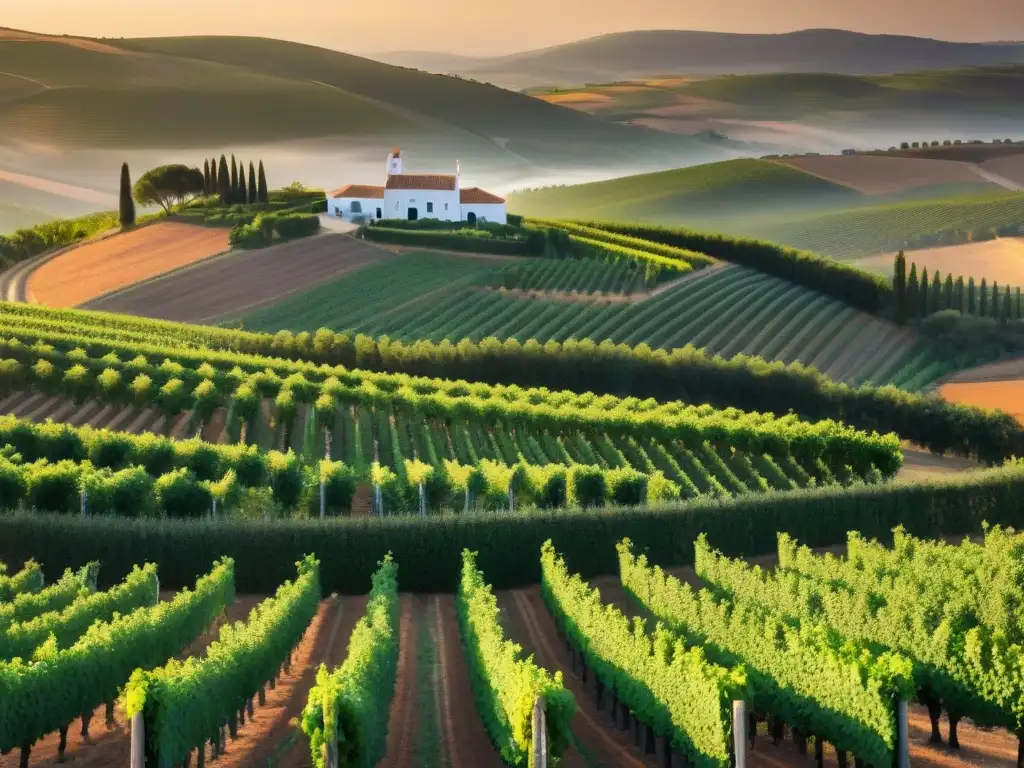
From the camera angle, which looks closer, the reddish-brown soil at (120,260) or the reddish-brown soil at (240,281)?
the reddish-brown soil at (240,281)

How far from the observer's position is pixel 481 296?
78.7 metres

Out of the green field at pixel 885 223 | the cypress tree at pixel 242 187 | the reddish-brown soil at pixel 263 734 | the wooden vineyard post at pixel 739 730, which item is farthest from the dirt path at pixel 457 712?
the cypress tree at pixel 242 187

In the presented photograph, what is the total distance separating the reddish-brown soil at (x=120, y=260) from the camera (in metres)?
86.1

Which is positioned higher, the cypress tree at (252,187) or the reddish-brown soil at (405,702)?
the cypress tree at (252,187)

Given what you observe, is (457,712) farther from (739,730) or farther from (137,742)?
(137,742)

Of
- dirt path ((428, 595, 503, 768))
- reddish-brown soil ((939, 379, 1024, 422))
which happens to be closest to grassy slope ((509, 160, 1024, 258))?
reddish-brown soil ((939, 379, 1024, 422))

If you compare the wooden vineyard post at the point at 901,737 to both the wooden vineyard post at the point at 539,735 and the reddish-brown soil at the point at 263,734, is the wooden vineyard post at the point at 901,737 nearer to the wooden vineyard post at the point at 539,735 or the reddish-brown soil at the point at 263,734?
Result: the wooden vineyard post at the point at 539,735

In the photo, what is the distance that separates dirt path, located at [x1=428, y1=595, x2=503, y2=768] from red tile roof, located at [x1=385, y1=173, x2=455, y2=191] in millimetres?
72168

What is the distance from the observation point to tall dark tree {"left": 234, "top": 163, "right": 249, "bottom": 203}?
108438mm

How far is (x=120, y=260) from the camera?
307 feet

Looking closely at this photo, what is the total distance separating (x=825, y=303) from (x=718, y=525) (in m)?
48.4

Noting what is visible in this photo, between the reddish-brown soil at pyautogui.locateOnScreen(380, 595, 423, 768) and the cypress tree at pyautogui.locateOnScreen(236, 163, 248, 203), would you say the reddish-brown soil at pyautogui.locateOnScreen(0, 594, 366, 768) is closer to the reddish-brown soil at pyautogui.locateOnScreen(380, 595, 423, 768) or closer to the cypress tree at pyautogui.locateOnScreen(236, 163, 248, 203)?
the reddish-brown soil at pyautogui.locateOnScreen(380, 595, 423, 768)

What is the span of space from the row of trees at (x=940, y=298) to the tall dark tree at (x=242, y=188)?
52.1 meters

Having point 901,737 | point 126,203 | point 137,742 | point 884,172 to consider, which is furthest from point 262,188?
point 137,742
